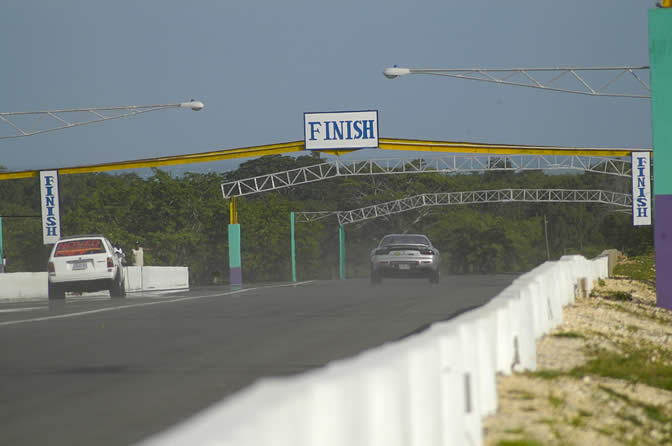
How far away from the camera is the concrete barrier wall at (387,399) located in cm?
291

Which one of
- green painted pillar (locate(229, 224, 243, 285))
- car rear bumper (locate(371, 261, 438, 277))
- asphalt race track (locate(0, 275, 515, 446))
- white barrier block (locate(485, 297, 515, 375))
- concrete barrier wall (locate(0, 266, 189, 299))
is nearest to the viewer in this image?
asphalt race track (locate(0, 275, 515, 446))

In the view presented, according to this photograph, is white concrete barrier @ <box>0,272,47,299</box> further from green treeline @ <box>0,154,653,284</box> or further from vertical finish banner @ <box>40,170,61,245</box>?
green treeline @ <box>0,154,653,284</box>

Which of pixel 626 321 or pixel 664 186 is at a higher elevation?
pixel 664 186

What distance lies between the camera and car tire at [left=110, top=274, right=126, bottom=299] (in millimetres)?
27547

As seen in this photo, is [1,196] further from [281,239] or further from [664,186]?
[664,186]

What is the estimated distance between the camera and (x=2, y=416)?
284 inches

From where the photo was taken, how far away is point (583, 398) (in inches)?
304

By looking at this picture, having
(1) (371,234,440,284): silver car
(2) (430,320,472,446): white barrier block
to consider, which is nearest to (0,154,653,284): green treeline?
(1) (371,234,440,284): silver car

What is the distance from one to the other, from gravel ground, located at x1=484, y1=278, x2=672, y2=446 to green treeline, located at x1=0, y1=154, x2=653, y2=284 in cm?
6116

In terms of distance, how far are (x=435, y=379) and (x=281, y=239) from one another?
287ft

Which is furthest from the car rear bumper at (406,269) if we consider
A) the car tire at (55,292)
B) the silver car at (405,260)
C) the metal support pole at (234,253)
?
the metal support pole at (234,253)

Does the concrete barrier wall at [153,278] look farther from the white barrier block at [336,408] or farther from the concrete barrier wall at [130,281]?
the white barrier block at [336,408]

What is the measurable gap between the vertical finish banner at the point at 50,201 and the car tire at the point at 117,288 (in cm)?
1749

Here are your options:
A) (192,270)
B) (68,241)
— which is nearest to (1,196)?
(192,270)
